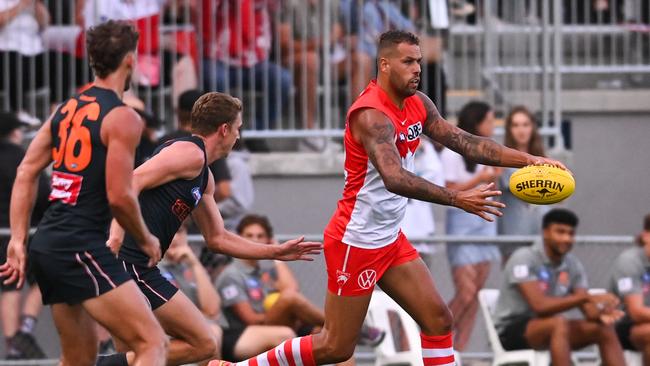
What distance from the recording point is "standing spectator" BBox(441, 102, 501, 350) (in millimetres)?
11562

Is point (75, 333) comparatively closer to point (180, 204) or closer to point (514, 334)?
point (180, 204)

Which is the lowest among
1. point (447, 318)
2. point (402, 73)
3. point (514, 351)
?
point (514, 351)

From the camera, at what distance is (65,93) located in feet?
44.4

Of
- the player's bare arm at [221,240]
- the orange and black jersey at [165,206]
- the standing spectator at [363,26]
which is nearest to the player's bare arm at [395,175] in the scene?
the player's bare arm at [221,240]

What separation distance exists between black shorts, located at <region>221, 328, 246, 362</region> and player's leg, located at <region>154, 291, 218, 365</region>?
2259mm

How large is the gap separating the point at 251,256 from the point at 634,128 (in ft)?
22.8

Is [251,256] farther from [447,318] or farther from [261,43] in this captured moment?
[261,43]

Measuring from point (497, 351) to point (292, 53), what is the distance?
3764 millimetres

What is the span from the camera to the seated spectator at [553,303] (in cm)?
1112

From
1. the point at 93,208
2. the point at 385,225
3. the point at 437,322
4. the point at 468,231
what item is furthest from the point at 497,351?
the point at 93,208

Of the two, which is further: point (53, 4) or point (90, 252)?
point (53, 4)

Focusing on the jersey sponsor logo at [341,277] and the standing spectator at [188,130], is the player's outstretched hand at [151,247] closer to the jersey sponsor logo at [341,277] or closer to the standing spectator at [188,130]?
the jersey sponsor logo at [341,277]

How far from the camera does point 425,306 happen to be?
8.78 metres

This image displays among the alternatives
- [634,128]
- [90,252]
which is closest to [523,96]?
[634,128]
